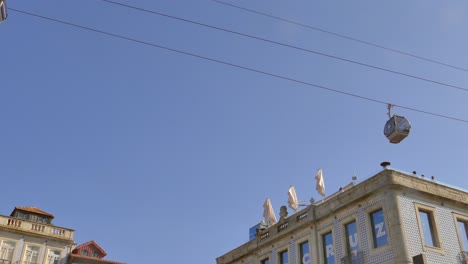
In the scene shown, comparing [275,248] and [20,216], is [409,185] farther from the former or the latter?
[20,216]

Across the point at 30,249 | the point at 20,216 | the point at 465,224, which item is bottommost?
Result: the point at 465,224

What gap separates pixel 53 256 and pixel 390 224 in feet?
102

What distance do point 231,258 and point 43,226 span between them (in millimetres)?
18485

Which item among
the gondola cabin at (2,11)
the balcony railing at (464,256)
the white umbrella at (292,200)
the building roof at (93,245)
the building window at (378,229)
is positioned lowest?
the gondola cabin at (2,11)

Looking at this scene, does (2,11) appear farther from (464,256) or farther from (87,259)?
(87,259)

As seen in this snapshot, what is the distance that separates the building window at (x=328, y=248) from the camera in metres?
27.1

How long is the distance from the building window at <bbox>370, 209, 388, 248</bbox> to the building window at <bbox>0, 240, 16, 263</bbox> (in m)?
30.8

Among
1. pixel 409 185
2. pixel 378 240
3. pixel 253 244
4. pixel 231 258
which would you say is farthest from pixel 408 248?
pixel 231 258

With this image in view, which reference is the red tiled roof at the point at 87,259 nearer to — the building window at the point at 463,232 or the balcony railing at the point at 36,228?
the balcony railing at the point at 36,228

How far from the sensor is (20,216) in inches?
1783

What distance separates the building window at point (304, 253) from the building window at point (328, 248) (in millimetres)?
1381

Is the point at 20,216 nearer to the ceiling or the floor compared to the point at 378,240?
nearer to the ceiling

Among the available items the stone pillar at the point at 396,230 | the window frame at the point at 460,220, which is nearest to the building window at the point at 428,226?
the stone pillar at the point at 396,230

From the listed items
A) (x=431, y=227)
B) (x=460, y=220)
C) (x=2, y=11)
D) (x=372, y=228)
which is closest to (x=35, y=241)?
(x=372, y=228)
